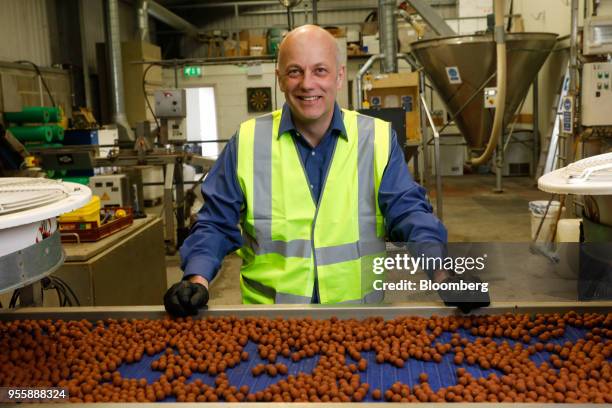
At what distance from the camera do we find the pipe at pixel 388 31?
5645mm

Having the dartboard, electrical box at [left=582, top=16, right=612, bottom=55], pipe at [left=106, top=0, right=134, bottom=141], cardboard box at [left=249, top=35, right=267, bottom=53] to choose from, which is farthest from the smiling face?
cardboard box at [left=249, top=35, right=267, bottom=53]

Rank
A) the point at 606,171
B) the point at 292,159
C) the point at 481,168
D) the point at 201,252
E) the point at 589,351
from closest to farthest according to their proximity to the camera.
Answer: the point at 589,351
the point at 606,171
the point at 201,252
the point at 292,159
the point at 481,168

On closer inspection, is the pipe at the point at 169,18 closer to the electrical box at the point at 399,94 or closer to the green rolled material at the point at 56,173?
the green rolled material at the point at 56,173

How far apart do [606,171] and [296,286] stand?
34.3 inches

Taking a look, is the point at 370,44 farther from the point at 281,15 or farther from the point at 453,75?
the point at 453,75

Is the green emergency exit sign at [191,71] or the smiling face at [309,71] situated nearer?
the smiling face at [309,71]

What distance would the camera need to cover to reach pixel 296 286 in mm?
1768

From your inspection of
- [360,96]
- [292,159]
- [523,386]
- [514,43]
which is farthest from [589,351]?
[514,43]

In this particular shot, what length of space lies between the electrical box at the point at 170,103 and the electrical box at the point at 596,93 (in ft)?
11.4

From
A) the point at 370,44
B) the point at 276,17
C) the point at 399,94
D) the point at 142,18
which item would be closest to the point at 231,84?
the point at 142,18

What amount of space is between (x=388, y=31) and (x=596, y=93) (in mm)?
1897

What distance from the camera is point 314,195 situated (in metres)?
1.84

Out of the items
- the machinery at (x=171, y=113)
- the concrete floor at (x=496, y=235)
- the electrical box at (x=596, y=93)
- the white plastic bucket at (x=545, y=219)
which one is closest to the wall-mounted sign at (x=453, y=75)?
the concrete floor at (x=496, y=235)

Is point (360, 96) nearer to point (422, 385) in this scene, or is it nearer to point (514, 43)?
point (514, 43)
